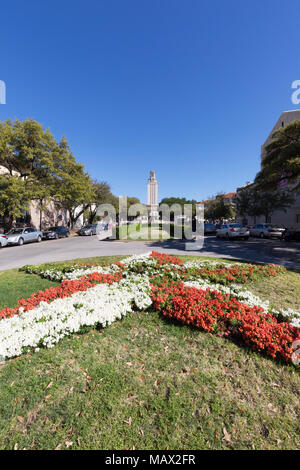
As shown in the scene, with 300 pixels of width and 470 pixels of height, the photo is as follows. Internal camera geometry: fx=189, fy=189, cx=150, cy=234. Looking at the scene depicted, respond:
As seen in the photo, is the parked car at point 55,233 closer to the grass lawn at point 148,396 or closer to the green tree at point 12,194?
the green tree at point 12,194

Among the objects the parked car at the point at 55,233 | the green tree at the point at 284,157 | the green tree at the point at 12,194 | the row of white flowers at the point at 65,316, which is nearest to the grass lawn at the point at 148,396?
the row of white flowers at the point at 65,316

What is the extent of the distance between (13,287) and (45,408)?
4708 millimetres

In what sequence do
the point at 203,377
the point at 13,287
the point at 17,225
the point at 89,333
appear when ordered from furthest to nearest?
the point at 17,225 < the point at 13,287 < the point at 89,333 < the point at 203,377

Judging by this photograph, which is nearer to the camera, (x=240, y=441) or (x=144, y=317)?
(x=240, y=441)

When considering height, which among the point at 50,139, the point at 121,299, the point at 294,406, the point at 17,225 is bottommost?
the point at 294,406

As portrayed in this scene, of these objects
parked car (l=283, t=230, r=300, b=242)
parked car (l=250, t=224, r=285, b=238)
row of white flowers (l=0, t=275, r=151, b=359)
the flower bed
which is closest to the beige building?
parked car (l=250, t=224, r=285, b=238)

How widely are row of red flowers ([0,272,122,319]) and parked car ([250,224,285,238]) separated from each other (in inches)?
729

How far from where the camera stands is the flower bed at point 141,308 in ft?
10.1

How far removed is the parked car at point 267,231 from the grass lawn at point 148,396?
19.0 m

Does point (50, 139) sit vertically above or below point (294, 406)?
above

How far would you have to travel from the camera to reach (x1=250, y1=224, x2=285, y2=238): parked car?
62.5 ft
